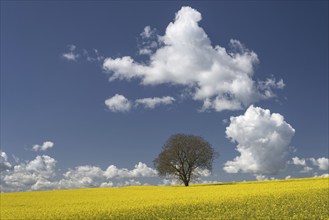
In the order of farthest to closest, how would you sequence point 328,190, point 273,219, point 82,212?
point 328,190
point 82,212
point 273,219

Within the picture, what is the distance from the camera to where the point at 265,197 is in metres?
35.5

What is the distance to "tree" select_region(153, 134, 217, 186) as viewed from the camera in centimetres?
8112

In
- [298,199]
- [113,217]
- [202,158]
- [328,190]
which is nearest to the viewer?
[113,217]

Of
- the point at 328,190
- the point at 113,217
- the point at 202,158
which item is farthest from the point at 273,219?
the point at 202,158

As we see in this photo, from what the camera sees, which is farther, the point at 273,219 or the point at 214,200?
the point at 214,200

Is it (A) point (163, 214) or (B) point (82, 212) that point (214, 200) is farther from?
(B) point (82, 212)

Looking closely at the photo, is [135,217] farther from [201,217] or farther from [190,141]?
[190,141]

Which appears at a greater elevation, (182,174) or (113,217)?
(182,174)

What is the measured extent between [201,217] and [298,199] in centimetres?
1231

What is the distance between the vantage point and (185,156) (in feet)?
267

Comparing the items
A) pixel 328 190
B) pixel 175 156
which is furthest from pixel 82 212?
pixel 175 156

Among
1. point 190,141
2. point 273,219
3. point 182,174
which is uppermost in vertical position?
point 190,141

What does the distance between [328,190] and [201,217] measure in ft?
73.0

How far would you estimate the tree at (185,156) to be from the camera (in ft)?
266
